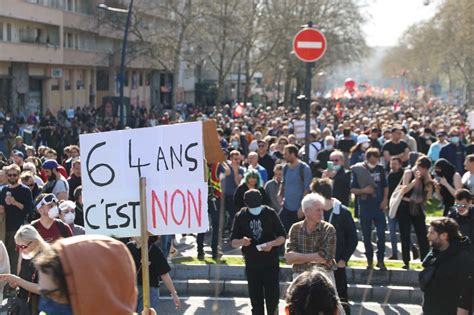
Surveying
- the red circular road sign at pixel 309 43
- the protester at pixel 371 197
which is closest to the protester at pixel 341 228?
the protester at pixel 371 197

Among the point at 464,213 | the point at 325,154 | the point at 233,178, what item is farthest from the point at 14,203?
the point at 325,154

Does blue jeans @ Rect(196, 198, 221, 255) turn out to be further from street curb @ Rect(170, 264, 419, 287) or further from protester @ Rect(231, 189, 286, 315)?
protester @ Rect(231, 189, 286, 315)

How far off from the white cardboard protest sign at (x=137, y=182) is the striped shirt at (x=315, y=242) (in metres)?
1.52

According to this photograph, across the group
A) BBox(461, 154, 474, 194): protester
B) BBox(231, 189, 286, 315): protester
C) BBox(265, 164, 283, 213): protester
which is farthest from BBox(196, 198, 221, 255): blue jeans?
BBox(231, 189, 286, 315): protester

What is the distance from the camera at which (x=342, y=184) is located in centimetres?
1325

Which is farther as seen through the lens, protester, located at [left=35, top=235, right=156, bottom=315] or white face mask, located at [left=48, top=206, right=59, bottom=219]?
white face mask, located at [left=48, top=206, right=59, bottom=219]

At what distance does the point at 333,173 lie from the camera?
1308cm

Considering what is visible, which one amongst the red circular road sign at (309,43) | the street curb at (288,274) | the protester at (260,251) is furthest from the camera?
the red circular road sign at (309,43)

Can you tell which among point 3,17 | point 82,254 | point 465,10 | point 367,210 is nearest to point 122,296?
point 82,254

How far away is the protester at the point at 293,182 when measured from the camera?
38.2ft

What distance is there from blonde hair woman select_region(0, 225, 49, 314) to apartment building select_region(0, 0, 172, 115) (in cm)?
3556

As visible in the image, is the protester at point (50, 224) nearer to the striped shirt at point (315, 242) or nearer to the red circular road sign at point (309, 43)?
the striped shirt at point (315, 242)

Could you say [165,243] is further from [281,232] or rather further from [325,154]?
[325,154]

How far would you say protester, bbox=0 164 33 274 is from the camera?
10.8 m
